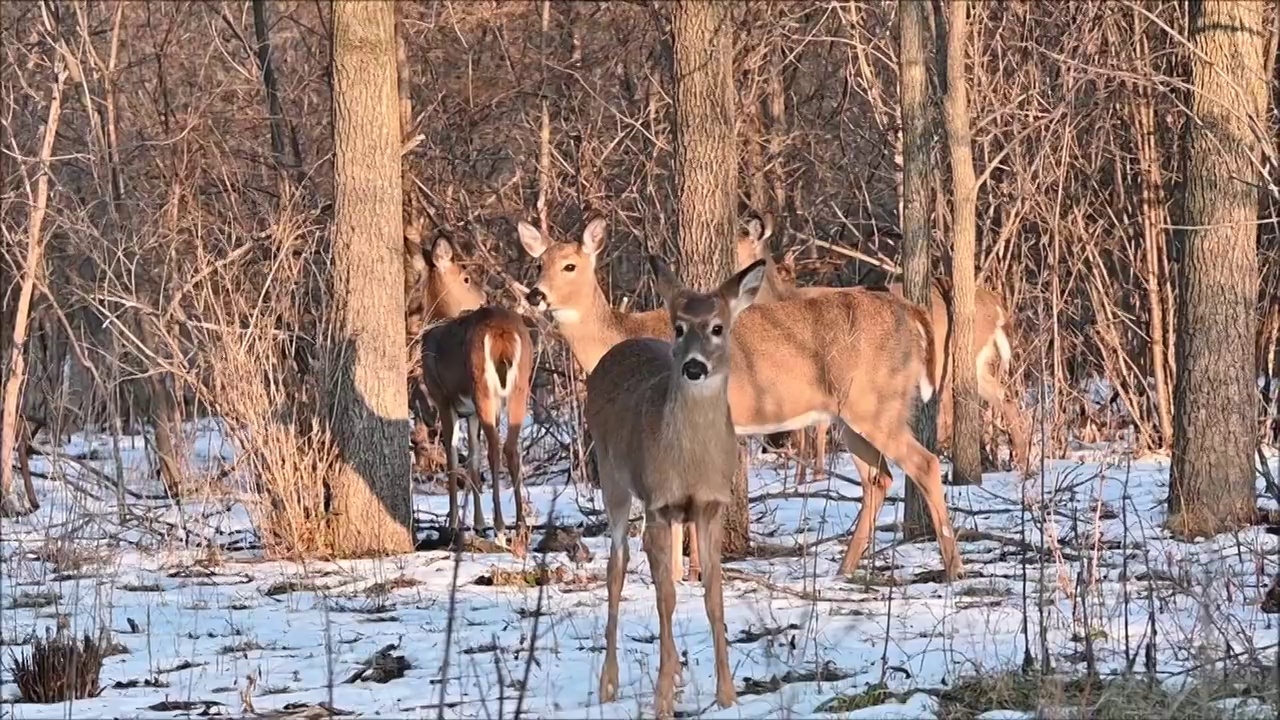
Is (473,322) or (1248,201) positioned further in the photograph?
(473,322)

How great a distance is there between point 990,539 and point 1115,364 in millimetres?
5619

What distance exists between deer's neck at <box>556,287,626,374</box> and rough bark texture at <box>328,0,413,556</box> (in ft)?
5.09

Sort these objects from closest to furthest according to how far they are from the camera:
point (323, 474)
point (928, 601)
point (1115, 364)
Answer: point (928, 601) → point (323, 474) → point (1115, 364)

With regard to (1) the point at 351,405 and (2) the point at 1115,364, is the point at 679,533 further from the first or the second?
(2) the point at 1115,364

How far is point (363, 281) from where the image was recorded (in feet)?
33.0

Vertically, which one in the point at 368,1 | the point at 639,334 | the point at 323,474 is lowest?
the point at 323,474

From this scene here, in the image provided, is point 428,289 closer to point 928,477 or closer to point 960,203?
point 960,203

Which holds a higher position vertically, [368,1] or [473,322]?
[368,1]

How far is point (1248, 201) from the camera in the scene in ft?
31.1

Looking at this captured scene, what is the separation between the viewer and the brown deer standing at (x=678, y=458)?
6.07 meters

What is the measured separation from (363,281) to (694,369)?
4.10 meters

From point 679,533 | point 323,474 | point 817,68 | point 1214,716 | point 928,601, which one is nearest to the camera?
point 1214,716

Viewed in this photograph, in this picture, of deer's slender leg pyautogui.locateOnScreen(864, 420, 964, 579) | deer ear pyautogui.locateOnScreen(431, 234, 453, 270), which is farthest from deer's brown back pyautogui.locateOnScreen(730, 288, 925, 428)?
deer ear pyautogui.locateOnScreen(431, 234, 453, 270)

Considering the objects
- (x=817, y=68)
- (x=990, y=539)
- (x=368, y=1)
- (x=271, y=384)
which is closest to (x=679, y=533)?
(x=990, y=539)
